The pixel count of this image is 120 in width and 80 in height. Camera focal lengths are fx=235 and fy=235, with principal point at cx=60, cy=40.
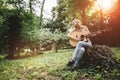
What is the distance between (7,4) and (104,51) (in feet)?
34.2

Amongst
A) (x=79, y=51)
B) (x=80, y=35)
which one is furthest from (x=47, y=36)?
(x=79, y=51)

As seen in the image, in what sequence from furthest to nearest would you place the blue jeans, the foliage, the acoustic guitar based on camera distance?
1. the foliage
2. the acoustic guitar
3. the blue jeans

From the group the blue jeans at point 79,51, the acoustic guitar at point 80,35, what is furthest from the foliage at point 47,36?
the blue jeans at point 79,51

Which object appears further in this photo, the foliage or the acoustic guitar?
the foliage

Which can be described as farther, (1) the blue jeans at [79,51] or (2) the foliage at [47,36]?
(2) the foliage at [47,36]

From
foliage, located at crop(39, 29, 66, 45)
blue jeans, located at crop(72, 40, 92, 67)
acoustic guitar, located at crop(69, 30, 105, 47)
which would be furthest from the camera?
foliage, located at crop(39, 29, 66, 45)

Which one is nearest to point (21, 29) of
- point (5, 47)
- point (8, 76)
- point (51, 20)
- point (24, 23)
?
point (24, 23)

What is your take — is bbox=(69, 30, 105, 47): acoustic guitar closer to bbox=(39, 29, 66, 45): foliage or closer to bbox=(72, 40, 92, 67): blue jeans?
bbox=(72, 40, 92, 67): blue jeans

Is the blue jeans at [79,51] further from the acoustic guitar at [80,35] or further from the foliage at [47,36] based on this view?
the foliage at [47,36]

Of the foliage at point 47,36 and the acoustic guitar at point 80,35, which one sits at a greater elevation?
the acoustic guitar at point 80,35

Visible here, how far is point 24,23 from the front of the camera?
17.5 metres

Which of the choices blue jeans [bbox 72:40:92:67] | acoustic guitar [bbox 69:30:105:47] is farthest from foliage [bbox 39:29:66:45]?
blue jeans [bbox 72:40:92:67]

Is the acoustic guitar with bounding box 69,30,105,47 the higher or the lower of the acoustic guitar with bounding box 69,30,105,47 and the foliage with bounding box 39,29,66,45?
the higher

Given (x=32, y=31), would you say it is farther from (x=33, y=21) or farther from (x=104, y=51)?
(x=104, y=51)
